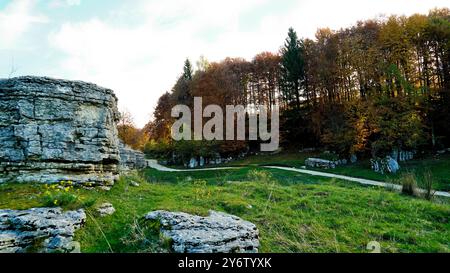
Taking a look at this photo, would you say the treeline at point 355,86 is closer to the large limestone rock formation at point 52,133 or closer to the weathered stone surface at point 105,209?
the large limestone rock formation at point 52,133

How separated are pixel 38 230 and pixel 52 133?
4.14m

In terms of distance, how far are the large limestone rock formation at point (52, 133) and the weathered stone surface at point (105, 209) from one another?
206cm

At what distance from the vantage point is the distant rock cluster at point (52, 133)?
8469 millimetres

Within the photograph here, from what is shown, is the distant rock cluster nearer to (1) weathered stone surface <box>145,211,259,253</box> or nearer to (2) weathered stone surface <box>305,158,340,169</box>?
(1) weathered stone surface <box>145,211,259,253</box>

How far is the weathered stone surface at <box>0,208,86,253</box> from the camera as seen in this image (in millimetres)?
5141

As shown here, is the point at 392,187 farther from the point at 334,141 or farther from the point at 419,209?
the point at 334,141

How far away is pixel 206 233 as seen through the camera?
5398mm

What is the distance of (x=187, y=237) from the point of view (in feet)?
17.1

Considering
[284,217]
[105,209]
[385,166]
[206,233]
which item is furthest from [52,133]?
[385,166]

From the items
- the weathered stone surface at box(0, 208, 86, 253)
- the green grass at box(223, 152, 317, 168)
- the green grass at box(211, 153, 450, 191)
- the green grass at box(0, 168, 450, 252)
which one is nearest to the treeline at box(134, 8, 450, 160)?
the green grass at box(211, 153, 450, 191)

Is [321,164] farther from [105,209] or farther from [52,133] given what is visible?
[105,209]
